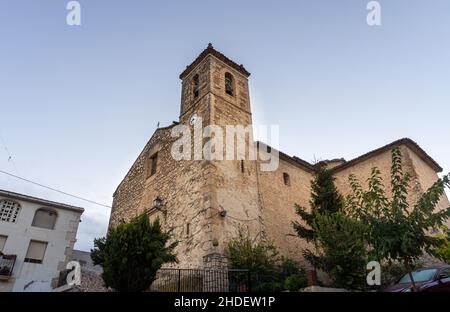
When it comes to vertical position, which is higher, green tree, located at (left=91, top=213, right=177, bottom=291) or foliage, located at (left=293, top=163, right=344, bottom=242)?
foliage, located at (left=293, top=163, right=344, bottom=242)

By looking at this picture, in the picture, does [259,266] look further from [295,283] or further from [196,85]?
[196,85]

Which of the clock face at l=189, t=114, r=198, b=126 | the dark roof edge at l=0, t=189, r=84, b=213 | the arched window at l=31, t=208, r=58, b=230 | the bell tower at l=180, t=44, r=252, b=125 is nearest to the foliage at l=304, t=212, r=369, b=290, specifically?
the bell tower at l=180, t=44, r=252, b=125

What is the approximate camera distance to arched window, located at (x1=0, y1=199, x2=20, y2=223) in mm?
14844

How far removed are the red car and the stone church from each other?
5.63m

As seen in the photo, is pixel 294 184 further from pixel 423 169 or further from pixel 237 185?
pixel 423 169

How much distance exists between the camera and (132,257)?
359 inches

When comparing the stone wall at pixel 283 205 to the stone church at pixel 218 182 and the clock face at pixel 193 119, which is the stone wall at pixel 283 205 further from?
the clock face at pixel 193 119

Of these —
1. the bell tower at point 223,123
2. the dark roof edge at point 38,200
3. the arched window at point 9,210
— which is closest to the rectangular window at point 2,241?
the arched window at point 9,210

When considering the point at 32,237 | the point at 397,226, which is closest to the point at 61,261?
the point at 32,237

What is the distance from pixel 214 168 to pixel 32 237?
29.8 feet

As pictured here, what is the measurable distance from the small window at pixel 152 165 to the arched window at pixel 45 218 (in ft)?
16.4

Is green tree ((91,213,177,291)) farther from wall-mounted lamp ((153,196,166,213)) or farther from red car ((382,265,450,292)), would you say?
red car ((382,265,450,292))

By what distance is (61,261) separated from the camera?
592 inches

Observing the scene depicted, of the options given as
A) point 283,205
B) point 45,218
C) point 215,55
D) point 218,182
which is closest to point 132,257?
point 218,182
